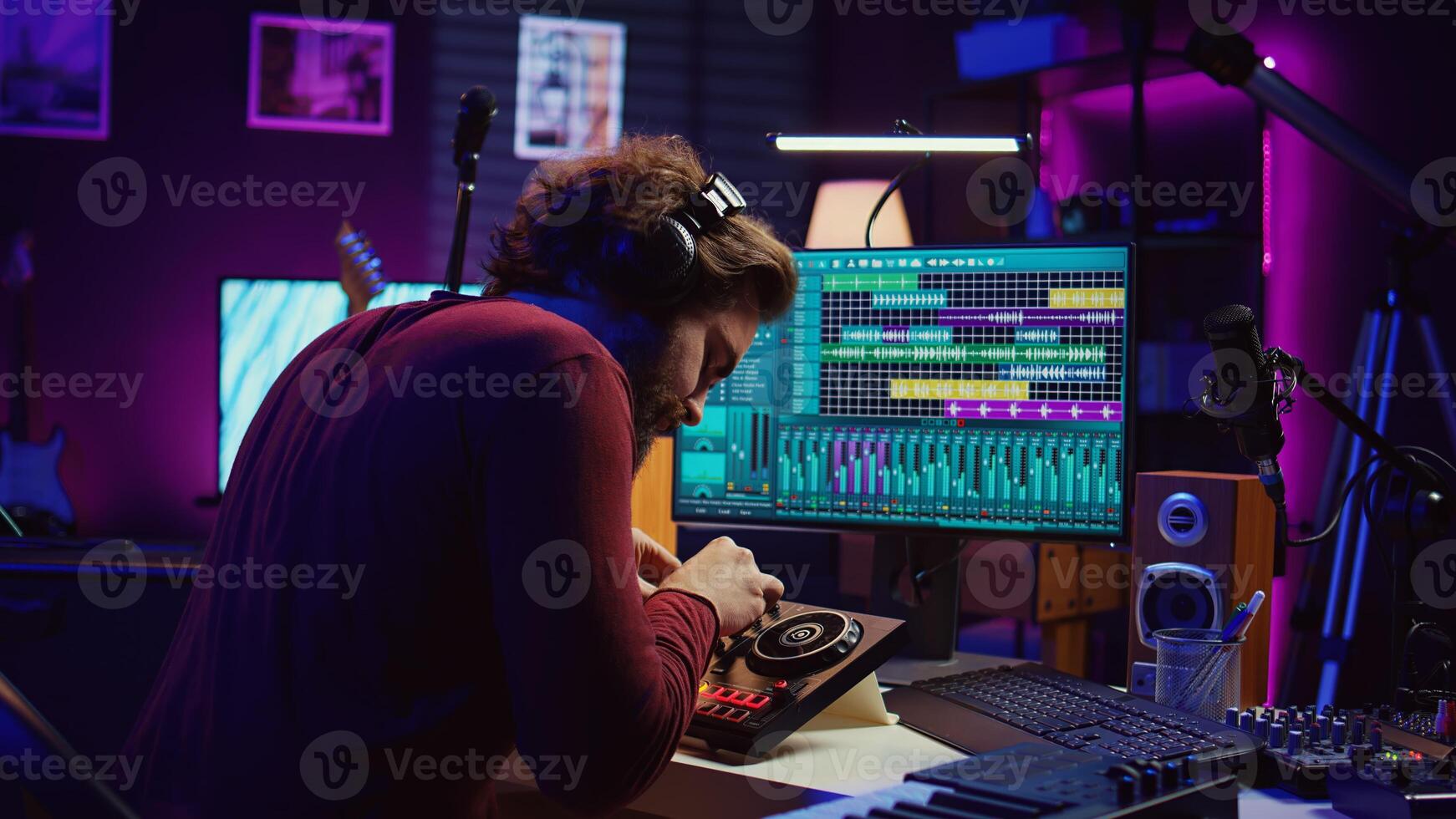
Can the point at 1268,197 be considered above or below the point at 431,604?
above

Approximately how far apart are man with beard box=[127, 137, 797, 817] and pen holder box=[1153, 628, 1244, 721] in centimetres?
55

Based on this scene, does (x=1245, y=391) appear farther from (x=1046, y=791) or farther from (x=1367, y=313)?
(x=1367, y=313)

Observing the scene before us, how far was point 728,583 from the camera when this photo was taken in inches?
44.9

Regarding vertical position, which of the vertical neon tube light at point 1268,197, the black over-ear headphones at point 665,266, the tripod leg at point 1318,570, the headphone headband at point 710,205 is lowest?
the tripod leg at point 1318,570

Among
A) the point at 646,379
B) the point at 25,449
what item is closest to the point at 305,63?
the point at 25,449

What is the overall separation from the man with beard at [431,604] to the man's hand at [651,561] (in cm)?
37

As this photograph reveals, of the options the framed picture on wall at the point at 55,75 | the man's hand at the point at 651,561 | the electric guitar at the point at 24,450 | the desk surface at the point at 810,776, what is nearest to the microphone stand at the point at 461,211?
the man's hand at the point at 651,561

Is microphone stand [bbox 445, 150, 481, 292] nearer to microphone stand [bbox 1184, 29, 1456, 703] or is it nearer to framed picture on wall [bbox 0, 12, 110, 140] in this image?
microphone stand [bbox 1184, 29, 1456, 703]

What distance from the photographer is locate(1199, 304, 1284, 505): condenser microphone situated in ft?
3.76

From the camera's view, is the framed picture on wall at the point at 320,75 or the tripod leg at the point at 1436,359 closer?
the tripod leg at the point at 1436,359

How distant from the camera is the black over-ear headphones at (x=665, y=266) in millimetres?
979

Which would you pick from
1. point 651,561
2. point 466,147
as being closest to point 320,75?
point 466,147

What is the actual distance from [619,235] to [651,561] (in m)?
0.50

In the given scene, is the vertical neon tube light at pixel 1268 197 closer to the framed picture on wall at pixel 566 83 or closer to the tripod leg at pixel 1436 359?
the tripod leg at pixel 1436 359
